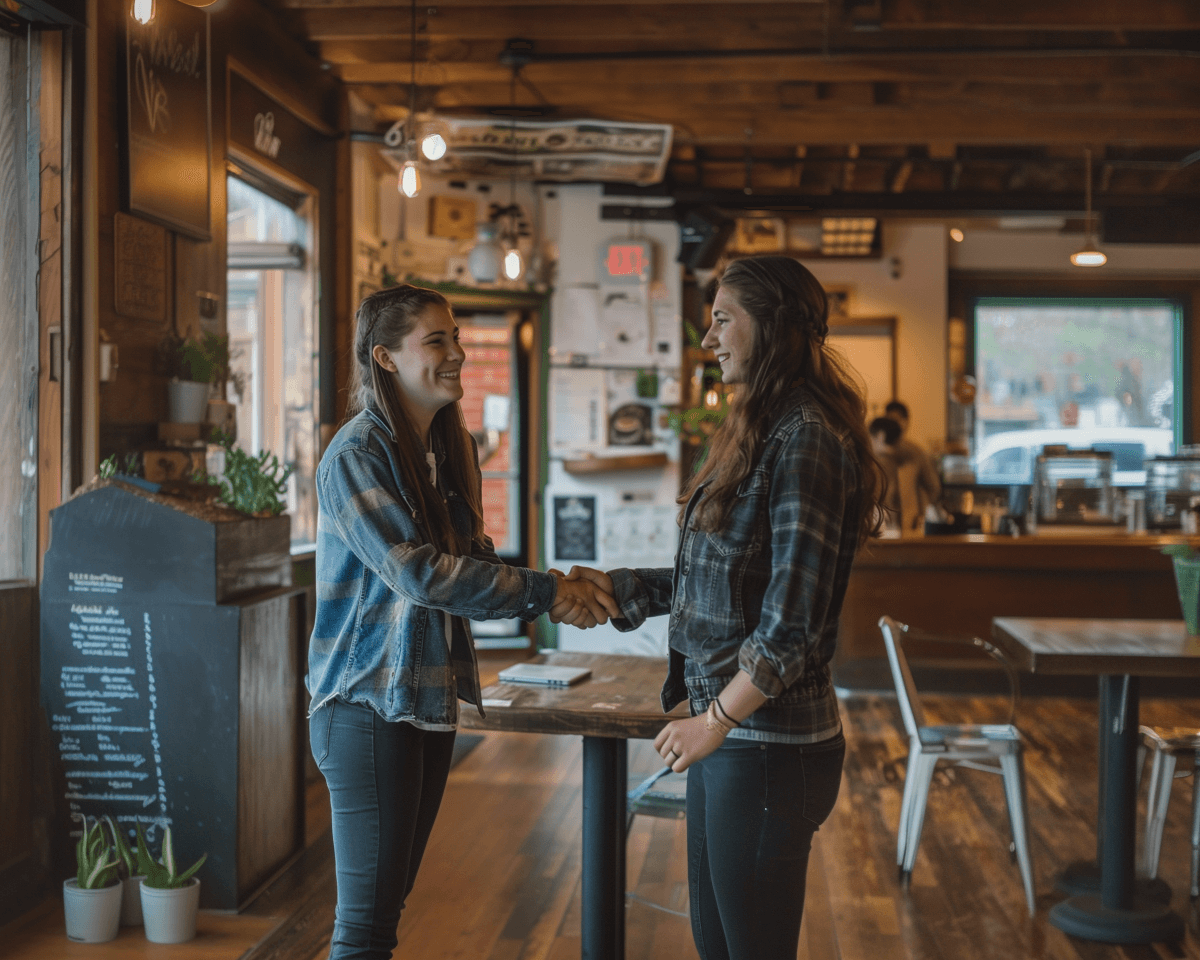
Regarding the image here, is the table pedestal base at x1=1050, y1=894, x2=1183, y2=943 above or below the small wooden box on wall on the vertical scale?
below

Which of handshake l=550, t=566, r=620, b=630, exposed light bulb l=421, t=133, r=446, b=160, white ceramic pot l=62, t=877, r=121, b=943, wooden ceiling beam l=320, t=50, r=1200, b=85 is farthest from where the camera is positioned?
wooden ceiling beam l=320, t=50, r=1200, b=85

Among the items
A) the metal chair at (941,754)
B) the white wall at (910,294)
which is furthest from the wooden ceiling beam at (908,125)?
the metal chair at (941,754)

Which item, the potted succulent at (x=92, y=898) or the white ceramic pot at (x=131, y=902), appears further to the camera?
the white ceramic pot at (x=131, y=902)

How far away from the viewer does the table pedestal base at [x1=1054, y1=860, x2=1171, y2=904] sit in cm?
359

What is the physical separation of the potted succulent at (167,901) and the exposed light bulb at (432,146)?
9.88 ft

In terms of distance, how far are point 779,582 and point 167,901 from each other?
233 cm

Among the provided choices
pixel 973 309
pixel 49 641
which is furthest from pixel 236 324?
pixel 973 309

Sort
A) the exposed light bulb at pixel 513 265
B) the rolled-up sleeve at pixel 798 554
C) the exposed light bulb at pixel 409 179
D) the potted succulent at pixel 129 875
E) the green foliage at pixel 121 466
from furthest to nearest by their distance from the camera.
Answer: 1. the exposed light bulb at pixel 513 265
2. the exposed light bulb at pixel 409 179
3. the green foliage at pixel 121 466
4. the potted succulent at pixel 129 875
5. the rolled-up sleeve at pixel 798 554

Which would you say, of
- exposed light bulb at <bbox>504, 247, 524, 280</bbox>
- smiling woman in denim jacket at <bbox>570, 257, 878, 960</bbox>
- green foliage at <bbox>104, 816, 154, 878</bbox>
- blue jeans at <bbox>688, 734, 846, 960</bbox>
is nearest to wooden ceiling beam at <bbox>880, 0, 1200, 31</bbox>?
exposed light bulb at <bbox>504, 247, 524, 280</bbox>

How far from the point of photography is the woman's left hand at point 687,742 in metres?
1.72

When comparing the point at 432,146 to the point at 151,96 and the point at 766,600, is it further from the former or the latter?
the point at 766,600

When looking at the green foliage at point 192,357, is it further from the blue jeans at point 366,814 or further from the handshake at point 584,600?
the blue jeans at point 366,814

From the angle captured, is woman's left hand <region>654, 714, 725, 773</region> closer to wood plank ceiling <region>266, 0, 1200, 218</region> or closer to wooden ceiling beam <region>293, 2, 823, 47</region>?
wood plank ceiling <region>266, 0, 1200, 218</region>

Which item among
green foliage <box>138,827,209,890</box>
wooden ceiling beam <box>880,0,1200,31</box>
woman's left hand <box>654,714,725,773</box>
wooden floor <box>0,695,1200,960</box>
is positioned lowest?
wooden floor <box>0,695,1200,960</box>
